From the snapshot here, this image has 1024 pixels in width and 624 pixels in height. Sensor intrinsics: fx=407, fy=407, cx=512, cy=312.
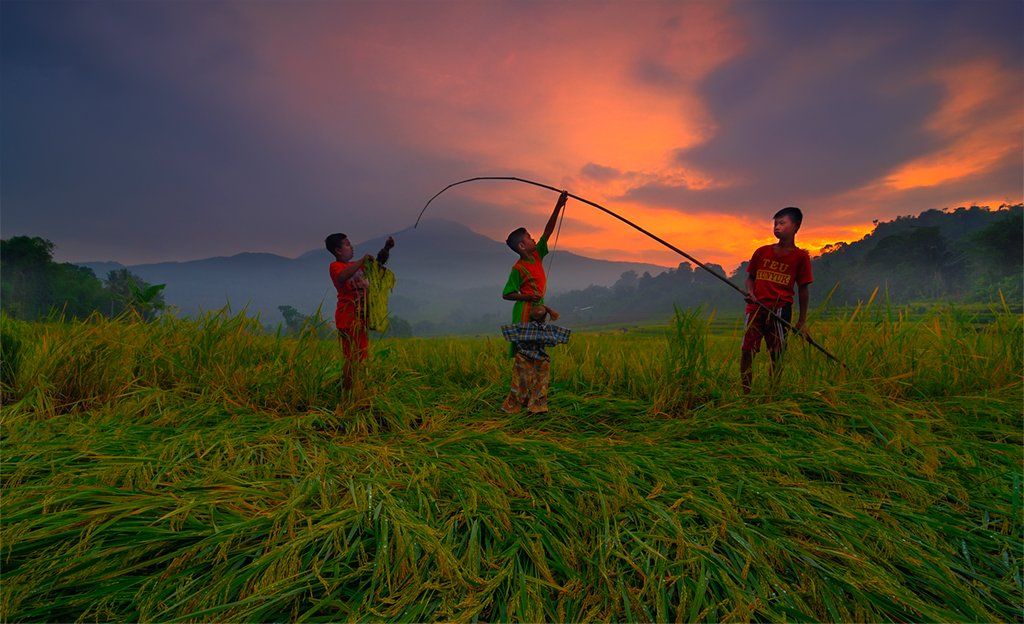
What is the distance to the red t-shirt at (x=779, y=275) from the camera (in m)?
4.27

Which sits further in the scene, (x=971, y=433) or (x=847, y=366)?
(x=847, y=366)

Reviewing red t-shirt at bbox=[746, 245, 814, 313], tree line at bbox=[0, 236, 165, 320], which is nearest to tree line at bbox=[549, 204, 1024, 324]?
red t-shirt at bbox=[746, 245, 814, 313]

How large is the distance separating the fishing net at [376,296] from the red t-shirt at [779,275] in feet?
12.7

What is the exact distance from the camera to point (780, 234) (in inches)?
169

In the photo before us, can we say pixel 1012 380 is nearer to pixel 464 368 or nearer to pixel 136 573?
pixel 464 368

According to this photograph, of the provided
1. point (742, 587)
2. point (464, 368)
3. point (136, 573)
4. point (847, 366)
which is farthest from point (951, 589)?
point (464, 368)

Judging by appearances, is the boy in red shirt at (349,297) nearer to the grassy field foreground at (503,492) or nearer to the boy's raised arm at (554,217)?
the grassy field foreground at (503,492)

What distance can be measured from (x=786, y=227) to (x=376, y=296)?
4368mm

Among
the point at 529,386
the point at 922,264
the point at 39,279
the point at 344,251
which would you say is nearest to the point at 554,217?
the point at 529,386

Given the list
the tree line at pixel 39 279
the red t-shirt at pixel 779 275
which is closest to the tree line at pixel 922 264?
the red t-shirt at pixel 779 275

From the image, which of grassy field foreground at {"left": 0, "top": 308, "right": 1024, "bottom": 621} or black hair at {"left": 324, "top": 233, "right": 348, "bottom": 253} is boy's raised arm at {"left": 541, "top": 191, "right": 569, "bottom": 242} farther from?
black hair at {"left": 324, "top": 233, "right": 348, "bottom": 253}

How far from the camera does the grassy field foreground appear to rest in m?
1.74

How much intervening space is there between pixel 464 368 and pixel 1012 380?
6046mm

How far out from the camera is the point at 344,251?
4.44 meters
